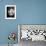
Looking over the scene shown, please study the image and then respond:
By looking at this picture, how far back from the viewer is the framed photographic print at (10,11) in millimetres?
3527

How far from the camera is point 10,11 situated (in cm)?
354

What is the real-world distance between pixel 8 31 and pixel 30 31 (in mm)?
625

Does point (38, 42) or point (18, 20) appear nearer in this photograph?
point (38, 42)

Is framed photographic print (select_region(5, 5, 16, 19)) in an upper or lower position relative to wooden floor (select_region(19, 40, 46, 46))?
upper

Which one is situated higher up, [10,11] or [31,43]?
[10,11]

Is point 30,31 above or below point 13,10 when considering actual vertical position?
below

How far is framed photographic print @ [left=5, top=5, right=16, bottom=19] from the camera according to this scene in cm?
353

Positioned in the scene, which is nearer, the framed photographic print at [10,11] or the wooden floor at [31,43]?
the wooden floor at [31,43]

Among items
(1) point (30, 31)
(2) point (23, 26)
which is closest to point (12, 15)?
(2) point (23, 26)

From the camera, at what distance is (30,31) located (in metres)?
3.40

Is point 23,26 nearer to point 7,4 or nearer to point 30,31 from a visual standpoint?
point 30,31

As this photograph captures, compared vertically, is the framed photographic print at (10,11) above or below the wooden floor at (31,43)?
above

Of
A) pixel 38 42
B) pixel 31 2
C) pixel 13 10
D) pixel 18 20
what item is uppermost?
pixel 31 2

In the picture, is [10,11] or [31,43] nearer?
[31,43]
